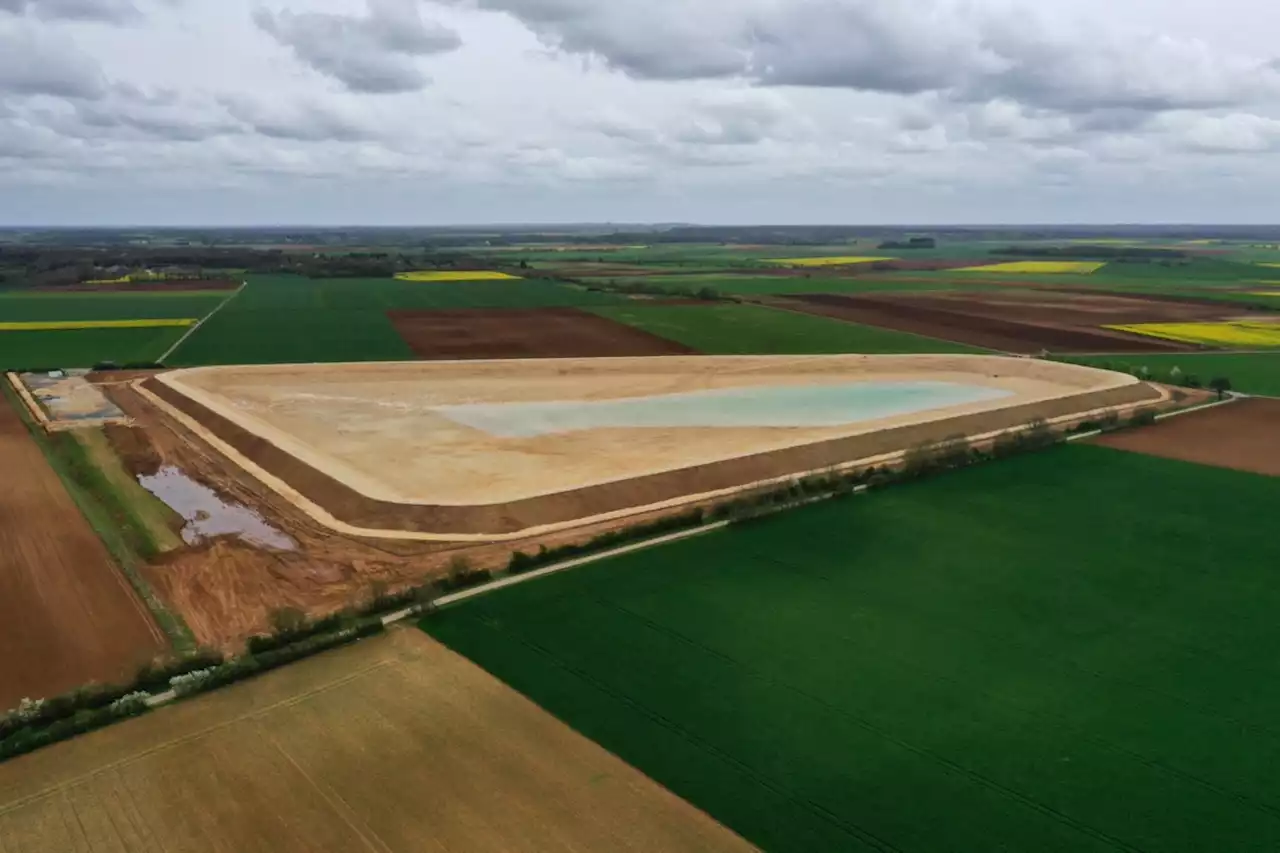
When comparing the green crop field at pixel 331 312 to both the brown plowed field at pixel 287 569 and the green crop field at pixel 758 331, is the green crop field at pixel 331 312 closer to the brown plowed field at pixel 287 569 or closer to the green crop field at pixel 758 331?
the green crop field at pixel 758 331

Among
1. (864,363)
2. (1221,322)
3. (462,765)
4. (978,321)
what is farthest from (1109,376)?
(462,765)

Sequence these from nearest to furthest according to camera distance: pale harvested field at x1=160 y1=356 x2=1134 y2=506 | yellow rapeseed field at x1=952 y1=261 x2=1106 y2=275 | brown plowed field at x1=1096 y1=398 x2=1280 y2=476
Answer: pale harvested field at x1=160 y1=356 x2=1134 y2=506
brown plowed field at x1=1096 y1=398 x2=1280 y2=476
yellow rapeseed field at x1=952 y1=261 x2=1106 y2=275

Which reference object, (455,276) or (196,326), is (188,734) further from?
(455,276)

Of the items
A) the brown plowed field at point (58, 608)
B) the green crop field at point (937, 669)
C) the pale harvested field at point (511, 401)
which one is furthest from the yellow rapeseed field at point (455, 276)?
the green crop field at point (937, 669)

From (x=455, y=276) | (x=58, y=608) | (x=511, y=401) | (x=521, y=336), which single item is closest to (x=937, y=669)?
(x=58, y=608)

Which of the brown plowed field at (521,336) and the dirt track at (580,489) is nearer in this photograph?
the dirt track at (580,489)

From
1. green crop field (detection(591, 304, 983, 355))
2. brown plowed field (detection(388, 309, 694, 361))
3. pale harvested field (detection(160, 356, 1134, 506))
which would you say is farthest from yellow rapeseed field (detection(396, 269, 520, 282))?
pale harvested field (detection(160, 356, 1134, 506))

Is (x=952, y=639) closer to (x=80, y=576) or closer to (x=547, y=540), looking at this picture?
(x=547, y=540)

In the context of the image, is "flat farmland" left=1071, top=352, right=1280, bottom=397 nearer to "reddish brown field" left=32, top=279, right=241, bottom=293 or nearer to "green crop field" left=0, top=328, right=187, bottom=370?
"green crop field" left=0, top=328, right=187, bottom=370

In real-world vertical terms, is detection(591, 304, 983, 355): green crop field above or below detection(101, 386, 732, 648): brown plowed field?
above
